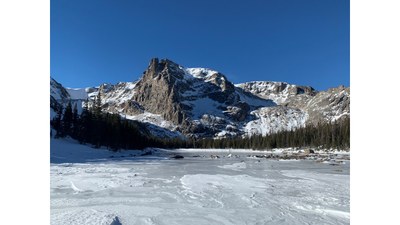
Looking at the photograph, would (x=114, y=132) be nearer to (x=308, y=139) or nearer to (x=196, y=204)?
(x=308, y=139)

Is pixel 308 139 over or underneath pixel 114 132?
underneath

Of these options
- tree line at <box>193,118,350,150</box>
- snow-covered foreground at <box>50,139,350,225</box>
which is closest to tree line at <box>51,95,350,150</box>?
tree line at <box>193,118,350,150</box>

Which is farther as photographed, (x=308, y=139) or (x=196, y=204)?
(x=308, y=139)

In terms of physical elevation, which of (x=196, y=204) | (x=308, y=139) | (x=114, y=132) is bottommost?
(x=308, y=139)

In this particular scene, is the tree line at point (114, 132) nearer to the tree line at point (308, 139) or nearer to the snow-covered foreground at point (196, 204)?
the tree line at point (308, 139)

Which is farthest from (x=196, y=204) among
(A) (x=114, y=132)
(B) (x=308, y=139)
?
(B) (x=308, y=139)

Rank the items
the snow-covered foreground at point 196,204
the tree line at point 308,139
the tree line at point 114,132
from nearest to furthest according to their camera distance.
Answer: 1. the snow-covered foreground at point 196,204
2. the tree line at point 114,132
3. the tree line at point 308,139

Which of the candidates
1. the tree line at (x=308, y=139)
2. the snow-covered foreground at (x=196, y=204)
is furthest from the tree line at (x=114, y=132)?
the snow-covered foreground at (x=196, y=204)

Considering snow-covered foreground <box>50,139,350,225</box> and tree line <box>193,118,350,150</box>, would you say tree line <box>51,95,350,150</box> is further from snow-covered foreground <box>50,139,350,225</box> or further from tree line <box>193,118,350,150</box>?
snow-covered foreground <box>50,139,350,225</box>

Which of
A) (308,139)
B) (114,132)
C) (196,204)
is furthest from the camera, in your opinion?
(308,139)

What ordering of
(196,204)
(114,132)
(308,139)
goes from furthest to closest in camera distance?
(308,139) → (114,132) → (196,204)
